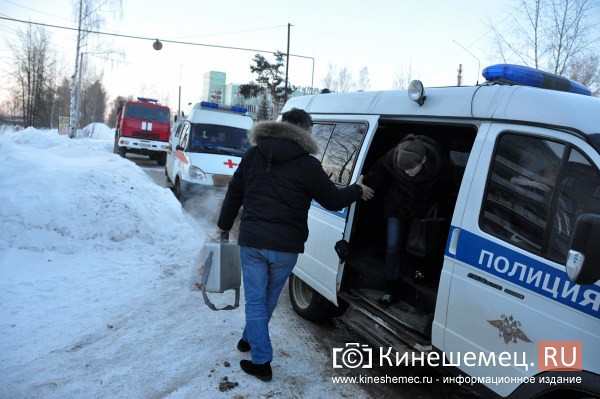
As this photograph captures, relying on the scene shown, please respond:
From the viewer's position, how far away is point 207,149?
32.7 ft

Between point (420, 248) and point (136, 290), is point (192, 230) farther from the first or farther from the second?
point (420, 248)

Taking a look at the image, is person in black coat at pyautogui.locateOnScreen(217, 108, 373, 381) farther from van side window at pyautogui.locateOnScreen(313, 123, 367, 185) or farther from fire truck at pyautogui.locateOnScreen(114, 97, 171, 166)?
fire truck at pyautogui.locateOnScreen(114, 97, 171, 166)

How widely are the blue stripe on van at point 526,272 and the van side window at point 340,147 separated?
152 cm

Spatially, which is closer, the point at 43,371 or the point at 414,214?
the point at 43,371

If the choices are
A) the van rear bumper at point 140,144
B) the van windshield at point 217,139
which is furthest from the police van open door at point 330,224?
the van rear bumper at point 140,144

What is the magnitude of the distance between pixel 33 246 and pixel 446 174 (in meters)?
5.31

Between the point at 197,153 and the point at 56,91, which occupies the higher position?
the point at 56,91

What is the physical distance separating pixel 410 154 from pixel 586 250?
1.76m

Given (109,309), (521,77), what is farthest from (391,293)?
(109,309)

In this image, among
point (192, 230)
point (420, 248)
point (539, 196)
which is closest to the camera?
point (539, 196)

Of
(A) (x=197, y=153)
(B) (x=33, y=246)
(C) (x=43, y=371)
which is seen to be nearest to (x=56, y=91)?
(A) (x=197, y=153)

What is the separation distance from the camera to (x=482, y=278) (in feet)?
8.86

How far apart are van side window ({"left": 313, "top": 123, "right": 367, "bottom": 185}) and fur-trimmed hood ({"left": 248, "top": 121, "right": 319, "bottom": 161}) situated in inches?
34.4

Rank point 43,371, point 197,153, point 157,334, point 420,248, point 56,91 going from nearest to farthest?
point 43,371 → point 420,248 → point 157,334 → point 197,153 → point 56,91
